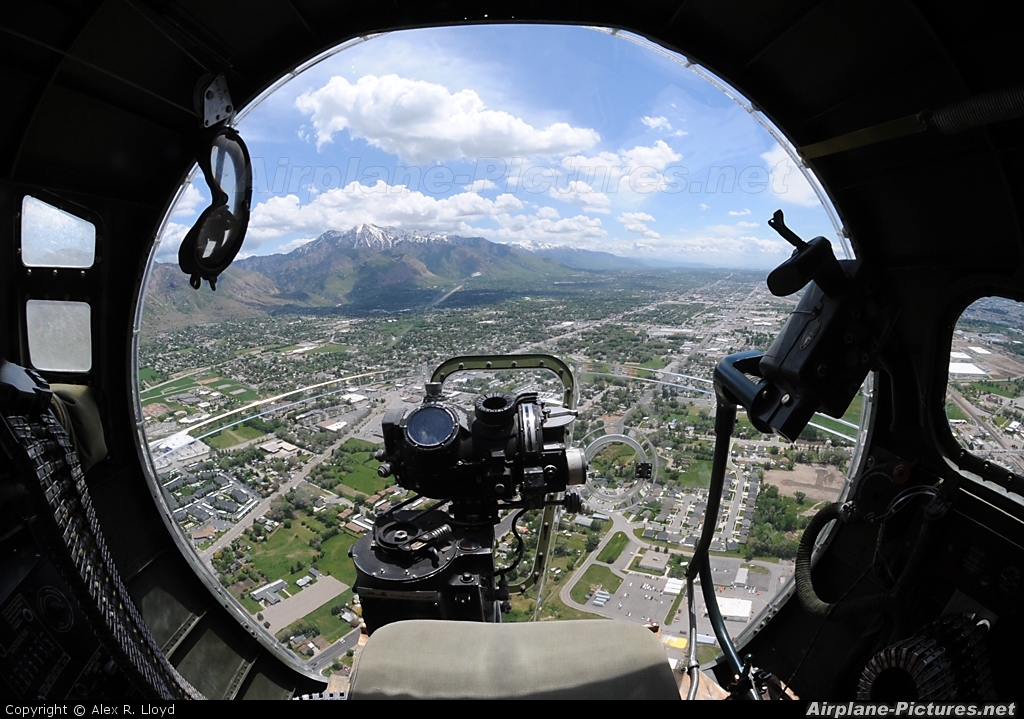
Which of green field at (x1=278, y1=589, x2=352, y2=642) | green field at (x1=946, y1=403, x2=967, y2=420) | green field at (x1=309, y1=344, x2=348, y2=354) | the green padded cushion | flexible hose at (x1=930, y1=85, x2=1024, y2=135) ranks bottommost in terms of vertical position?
green field at (x1=278, y1=589, x2=352, y2=642)

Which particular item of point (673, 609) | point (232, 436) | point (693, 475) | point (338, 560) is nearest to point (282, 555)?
point (338, 560)

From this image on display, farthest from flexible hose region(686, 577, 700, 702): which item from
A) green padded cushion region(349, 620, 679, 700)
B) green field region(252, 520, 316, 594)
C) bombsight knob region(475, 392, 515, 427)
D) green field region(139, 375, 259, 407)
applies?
green field region(139, 375, 259, 407)

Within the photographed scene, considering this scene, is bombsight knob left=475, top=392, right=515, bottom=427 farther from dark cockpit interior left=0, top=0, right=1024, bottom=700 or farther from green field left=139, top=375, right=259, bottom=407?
green field left=139, top=375, right=259, bottom=407

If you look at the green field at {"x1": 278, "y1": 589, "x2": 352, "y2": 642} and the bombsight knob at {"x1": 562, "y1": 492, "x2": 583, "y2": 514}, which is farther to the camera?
the green field at {"x1": 278, "y1": 589, "x2": 352, "y2": 642}

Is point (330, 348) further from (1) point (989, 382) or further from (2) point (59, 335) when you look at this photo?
(1) point (989, 382)

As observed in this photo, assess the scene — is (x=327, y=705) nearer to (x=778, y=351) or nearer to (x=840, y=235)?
(x=778, y=351)

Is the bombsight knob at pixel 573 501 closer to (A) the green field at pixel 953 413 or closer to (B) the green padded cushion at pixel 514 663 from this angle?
(B) the green padded cushion at pixel 514 663
